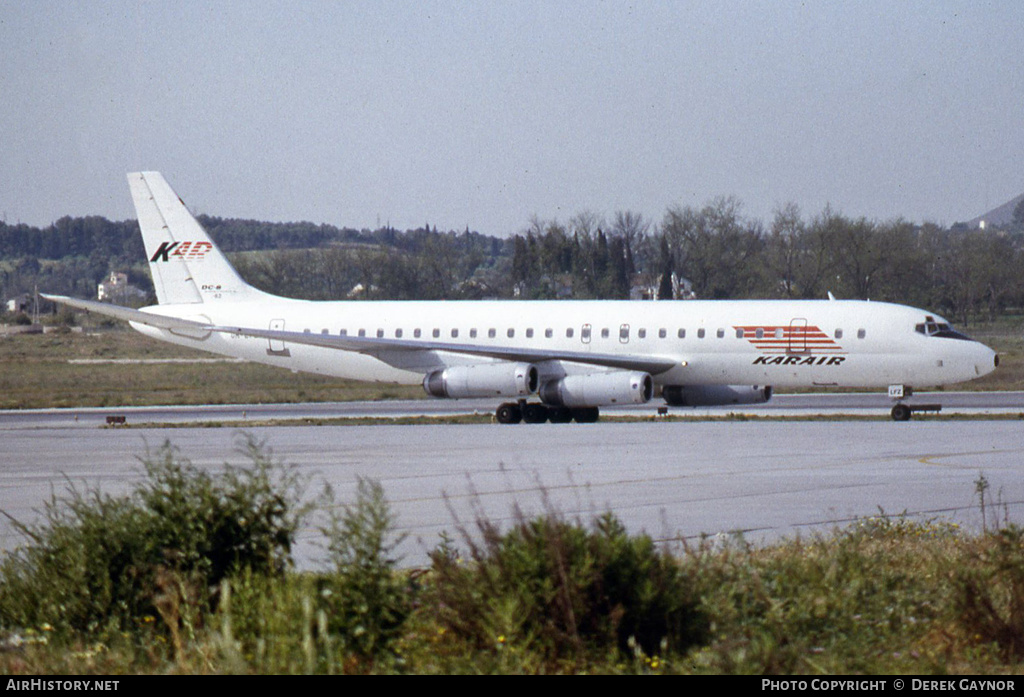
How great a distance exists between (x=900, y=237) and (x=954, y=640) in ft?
271

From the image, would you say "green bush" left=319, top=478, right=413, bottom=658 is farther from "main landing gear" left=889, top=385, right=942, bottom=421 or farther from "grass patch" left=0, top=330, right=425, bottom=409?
"grass patch" left=0, top=330, right=425, bottom=409

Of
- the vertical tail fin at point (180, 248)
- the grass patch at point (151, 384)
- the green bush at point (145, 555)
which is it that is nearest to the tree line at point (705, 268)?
the grass patch at point (151, 384)

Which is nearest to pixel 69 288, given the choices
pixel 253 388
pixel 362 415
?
pixel 253 388

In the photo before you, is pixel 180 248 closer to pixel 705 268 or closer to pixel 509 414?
pixel 509 414

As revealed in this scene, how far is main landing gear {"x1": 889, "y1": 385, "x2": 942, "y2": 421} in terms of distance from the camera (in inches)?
1244

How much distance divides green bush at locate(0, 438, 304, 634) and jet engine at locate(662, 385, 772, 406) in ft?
84.6

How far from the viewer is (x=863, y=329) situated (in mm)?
32688

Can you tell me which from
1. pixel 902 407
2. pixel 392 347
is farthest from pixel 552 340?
pixel 902 407

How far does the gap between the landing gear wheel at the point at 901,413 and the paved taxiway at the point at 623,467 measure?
0.53 meters

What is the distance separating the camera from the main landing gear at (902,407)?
31594 millimetres

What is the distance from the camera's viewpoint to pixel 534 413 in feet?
113

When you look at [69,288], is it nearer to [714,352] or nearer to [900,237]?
[900,237]

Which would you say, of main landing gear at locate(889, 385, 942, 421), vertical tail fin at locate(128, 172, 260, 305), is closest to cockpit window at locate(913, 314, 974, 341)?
main landing gear at locate(889, 385, 942, 421)

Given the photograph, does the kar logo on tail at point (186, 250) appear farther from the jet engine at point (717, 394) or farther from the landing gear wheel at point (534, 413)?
the jet engine at point (717, 394)
